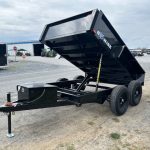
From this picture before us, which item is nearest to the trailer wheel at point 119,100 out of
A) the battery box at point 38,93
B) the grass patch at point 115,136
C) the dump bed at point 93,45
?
the dump bed at point 93,45

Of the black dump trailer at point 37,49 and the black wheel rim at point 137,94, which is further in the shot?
the black dump trailer at point 37,49

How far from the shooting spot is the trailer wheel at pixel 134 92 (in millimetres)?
6328

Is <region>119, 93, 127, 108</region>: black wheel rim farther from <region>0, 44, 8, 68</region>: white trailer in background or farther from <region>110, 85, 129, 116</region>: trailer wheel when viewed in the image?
<region>0, 44, 8, 68</region>: white trailer in background

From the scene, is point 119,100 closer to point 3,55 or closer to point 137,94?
point 137,94

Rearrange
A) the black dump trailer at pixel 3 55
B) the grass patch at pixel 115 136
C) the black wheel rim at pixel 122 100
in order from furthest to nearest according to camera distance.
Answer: the black dump trailer at pixel 3 55 → the black wheel rim at pixel 122 100 → the grass patch at pixel 115 136

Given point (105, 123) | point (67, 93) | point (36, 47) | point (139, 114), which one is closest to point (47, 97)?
point (67, 93)

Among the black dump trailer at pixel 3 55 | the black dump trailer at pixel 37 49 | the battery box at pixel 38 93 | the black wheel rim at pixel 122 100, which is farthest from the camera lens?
the black dump trailer at pixel 37 49

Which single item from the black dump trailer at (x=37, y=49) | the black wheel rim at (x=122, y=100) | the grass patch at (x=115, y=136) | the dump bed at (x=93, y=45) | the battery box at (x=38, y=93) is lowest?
the grass patch at (x=115, y=136)

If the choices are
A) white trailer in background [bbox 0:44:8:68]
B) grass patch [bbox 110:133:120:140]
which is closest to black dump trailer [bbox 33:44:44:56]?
white trailer in background [bbox 0:44:8:68]

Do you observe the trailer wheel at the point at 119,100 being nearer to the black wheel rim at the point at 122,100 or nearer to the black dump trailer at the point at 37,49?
the black wheel rim at the point at 122,100

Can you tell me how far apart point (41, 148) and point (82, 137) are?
822 millimetres

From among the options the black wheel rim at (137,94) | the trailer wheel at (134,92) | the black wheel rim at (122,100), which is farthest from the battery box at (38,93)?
the black wheel rim at (137,94)

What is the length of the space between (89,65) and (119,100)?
1.66 metres

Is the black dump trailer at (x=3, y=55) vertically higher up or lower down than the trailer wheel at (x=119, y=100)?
higher up
